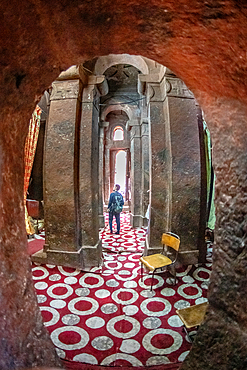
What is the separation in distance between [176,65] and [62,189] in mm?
3150

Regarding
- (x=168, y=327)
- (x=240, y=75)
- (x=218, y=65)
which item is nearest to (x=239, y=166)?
(x=240, y=75)

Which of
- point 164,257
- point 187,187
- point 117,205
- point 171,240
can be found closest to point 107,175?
point 117,205

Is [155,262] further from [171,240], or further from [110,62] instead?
[110,62]

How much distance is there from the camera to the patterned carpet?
6.99 ft

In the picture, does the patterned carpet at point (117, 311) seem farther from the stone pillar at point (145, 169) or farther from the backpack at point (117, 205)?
the stone pillar at point (145, 169)

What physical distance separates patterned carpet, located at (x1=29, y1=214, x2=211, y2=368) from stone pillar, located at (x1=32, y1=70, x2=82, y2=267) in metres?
0.29

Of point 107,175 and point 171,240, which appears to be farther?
point 107,175

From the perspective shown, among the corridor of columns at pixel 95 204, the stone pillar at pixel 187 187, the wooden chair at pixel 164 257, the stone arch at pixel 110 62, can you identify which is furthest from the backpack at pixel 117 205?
the stone arch at pixel 110 62

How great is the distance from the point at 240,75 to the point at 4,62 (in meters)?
1.15

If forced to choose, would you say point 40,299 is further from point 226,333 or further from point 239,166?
point 239,166

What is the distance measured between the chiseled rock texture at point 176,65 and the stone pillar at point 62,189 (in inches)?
104

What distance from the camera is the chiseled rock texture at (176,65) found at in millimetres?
1001

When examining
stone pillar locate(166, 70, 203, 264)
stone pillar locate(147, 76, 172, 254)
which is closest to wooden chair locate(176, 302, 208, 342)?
stone pillar locate(166, 70, 203, 264)

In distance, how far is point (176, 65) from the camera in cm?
142
